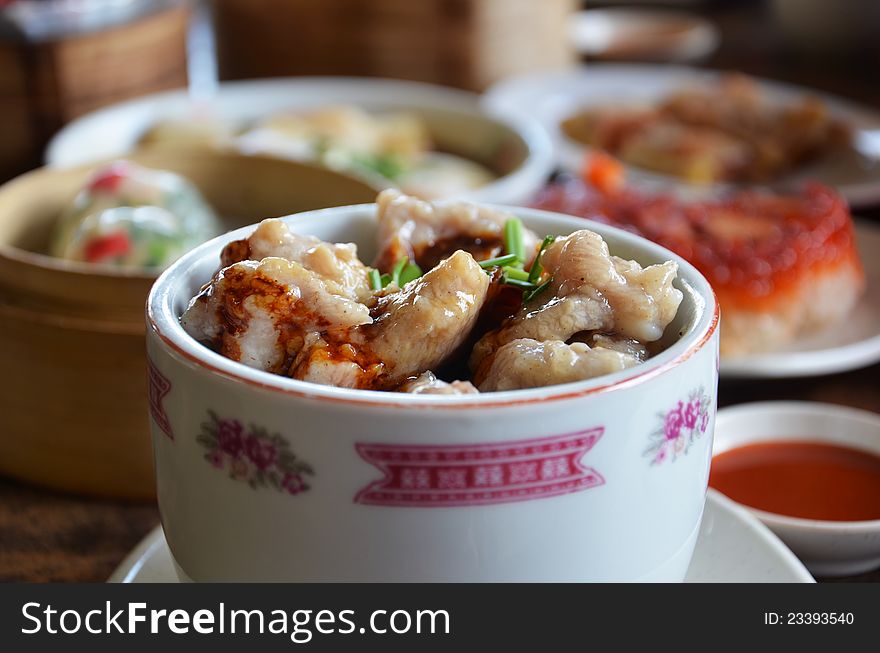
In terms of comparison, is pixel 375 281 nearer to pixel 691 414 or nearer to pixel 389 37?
pixel 691 414

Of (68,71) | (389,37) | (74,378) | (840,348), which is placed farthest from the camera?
(389,37)

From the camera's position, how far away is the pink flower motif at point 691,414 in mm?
776

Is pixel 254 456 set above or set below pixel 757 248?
above

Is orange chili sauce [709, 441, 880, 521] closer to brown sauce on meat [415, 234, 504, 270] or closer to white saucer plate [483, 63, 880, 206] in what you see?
brown sauce on meat [415, 234, 504, 270]

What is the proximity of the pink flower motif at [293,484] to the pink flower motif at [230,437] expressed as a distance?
1.5 inches

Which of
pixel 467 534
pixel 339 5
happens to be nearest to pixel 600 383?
pixel 467 534

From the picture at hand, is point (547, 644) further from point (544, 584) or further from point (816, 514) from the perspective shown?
point (816, 514)

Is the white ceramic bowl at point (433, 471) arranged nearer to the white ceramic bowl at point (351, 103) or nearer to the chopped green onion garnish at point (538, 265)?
the chopped green onion garnish at point (538, 265)

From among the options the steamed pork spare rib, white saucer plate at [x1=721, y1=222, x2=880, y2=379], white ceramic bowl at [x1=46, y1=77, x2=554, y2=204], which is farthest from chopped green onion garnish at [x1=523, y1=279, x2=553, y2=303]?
white ceramic bowl at [x1=46, y1=77, x2=554, y2=204]

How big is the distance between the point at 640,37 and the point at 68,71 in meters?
2.01

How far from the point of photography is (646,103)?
3.00m


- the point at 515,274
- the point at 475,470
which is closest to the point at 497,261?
the point at 515,274

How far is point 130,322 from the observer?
1255 mm

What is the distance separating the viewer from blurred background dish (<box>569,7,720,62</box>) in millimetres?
3570
